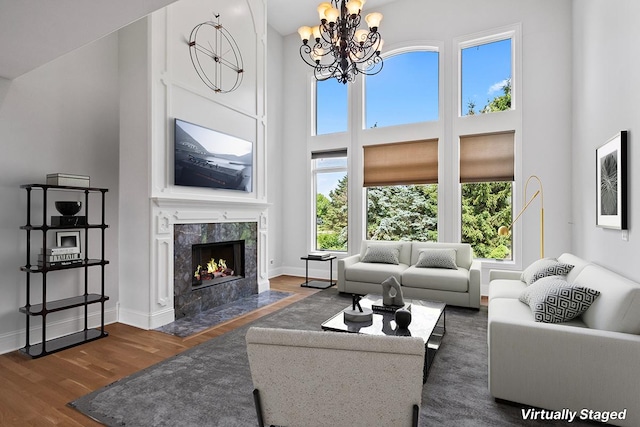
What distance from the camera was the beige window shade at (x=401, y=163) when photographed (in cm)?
553

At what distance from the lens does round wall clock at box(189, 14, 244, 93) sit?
414 cm

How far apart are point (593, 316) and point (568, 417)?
68 cm

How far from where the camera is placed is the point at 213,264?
462cm

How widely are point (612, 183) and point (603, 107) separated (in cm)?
82

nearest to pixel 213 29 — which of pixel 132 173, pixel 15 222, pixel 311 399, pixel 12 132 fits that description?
pixel 132 173

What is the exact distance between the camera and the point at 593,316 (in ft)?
7.40

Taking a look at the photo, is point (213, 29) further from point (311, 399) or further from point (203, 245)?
point (311, 399)

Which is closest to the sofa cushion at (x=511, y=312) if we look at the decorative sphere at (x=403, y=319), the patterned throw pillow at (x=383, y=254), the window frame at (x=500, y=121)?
the decorative sphere at (x=403, y=319)

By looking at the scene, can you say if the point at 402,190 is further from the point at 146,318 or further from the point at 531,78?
the point at 146,318

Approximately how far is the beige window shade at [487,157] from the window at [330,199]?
203 cm

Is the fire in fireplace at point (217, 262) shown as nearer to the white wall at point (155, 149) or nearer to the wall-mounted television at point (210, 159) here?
the white wall at point (155, 149)

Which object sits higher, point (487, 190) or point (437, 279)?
point (487, 190)

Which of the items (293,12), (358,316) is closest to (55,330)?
(358,316)

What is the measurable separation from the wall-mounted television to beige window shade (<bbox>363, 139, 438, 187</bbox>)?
2.13 m
